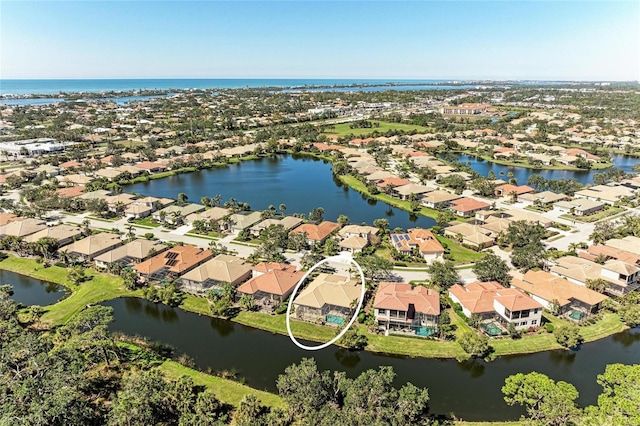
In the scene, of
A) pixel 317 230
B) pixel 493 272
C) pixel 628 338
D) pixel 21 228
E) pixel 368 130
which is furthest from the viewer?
pixel 368 130

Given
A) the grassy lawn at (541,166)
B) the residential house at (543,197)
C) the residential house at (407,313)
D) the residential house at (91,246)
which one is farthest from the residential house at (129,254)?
the grassy lawn at (541,166)

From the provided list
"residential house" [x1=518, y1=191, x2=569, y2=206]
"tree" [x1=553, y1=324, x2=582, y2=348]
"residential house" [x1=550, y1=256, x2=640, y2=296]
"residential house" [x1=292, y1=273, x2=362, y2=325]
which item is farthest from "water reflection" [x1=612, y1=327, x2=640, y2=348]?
"residential house" [x1=518, y1=191, x2=569, y2=206]

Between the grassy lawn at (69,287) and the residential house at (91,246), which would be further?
the residential house at (91,246)

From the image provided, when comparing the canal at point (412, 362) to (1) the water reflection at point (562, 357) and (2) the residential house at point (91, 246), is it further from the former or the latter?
(2) the residential house at point (91, 246)

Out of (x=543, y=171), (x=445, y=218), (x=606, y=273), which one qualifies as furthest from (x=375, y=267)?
(x=543, y=171)

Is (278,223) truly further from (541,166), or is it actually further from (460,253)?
(541,166)

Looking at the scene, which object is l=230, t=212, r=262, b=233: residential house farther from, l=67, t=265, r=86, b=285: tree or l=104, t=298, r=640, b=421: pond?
l=104, t=298, r=640, b=421: pond

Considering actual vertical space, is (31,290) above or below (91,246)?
below

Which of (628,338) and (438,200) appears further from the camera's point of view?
(438,200)
